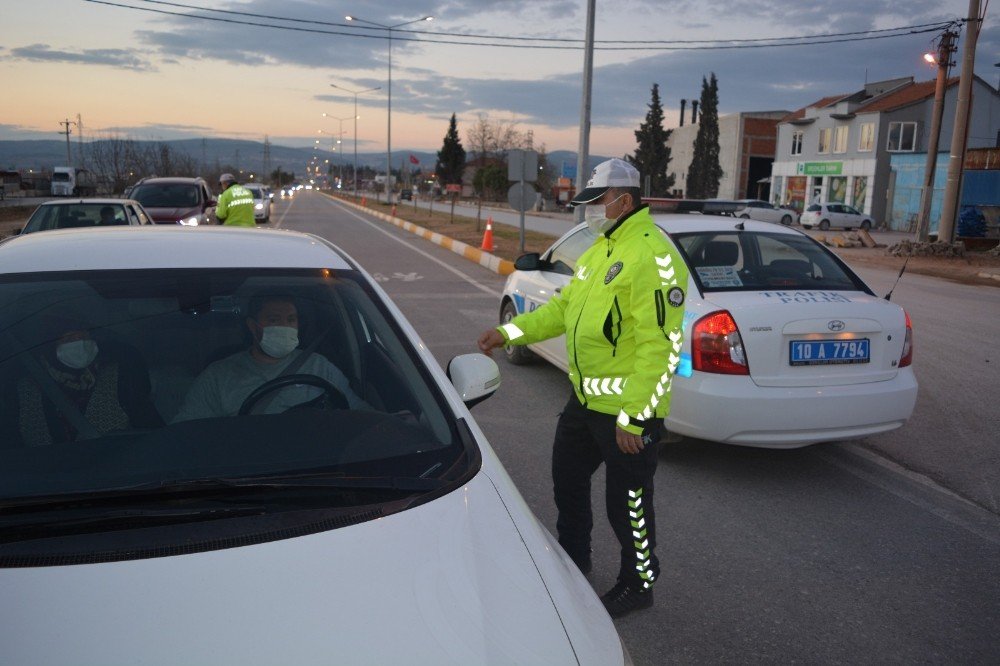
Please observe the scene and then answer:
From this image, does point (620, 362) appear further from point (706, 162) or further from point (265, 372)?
point (706, 162)

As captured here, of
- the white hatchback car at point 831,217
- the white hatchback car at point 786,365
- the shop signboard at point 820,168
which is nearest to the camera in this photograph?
the white hatchback car at point 786,365

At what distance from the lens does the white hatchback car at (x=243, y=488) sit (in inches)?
64.9

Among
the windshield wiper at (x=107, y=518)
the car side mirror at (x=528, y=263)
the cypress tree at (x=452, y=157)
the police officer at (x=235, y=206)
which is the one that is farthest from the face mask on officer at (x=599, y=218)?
the cypress tree at (x=452, y=157)

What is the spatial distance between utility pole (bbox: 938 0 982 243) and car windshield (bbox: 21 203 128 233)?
20.0 metres

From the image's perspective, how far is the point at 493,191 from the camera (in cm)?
8794

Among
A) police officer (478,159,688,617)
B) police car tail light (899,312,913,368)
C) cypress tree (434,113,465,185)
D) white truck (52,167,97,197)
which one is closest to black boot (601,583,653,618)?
police officer (478,159,688,617)

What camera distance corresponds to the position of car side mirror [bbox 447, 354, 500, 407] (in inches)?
114

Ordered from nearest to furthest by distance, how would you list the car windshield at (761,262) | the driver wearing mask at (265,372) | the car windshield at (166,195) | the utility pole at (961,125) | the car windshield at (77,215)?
1. the driver wearing mask at (265,372)
2. the car windshield at (761,262)
3. the car windshield at (77,215)
4. the car windshield at (166,195)
5. the utility pole at (961,125)

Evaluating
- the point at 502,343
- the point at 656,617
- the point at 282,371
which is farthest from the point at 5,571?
the point at 656,617

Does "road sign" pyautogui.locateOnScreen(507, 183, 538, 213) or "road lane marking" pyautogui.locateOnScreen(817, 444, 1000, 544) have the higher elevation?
"road sign" pyautogui.locateOnScreen(507, 183, 538, 213)

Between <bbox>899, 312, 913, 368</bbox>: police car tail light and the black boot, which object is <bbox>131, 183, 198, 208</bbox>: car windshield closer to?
<bbox>899, 312, 913, 368</bbox>: police car tail light

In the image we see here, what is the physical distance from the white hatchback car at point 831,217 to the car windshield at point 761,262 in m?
40.2

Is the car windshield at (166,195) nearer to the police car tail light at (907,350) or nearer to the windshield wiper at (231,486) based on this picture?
the police car tail light at (907,350)

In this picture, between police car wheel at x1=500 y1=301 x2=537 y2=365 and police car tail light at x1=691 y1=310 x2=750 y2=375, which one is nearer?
police car tail light at x1=691 y1=310 x2=750 y2=375
